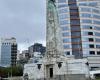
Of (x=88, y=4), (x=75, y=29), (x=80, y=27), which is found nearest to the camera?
(x=80, y=27)

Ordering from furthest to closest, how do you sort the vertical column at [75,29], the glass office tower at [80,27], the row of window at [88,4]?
the row of window at [88,4], the glass office tower at [80,27], the vertical column at [75,29]

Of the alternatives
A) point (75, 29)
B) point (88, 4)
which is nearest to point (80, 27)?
point (75, 29)

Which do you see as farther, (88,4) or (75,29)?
(88,4)

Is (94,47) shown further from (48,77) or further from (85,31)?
(48,77)

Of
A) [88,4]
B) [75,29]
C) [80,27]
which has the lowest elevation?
[75,29]

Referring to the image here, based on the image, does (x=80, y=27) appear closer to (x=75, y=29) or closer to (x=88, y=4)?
(x=75, y=29)

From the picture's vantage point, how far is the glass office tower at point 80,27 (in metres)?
113

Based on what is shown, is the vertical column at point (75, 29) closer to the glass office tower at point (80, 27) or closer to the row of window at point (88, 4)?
the glass office tower at point (80, 27)

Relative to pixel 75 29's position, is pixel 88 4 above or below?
above

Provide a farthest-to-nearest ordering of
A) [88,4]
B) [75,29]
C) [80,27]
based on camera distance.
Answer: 1. [88,4]
2. [75,29]
3. [80,27]

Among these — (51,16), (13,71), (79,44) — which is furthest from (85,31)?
(51,16)

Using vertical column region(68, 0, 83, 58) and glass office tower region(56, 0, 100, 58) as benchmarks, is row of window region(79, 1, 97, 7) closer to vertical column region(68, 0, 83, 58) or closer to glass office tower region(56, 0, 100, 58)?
glass office tower region(56, 0, 100, 58)

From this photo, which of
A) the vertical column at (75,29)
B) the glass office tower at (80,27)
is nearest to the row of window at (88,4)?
the glass office tower at (80,27)

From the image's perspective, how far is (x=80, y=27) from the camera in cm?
11619
